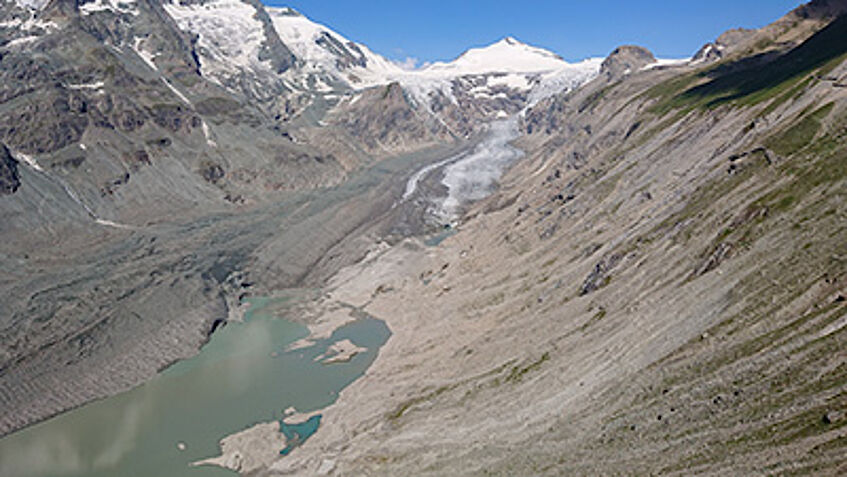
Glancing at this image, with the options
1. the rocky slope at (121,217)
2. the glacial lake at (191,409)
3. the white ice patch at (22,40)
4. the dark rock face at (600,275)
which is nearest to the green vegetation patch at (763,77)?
the dark rock face at (600,275)

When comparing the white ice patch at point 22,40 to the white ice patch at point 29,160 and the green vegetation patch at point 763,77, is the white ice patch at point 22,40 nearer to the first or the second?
the white ice patch at point 29,160

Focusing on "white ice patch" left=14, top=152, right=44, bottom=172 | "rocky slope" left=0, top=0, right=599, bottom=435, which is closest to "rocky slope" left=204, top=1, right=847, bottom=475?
"rocky slope" left=0, top=0, right=599, bottom=435

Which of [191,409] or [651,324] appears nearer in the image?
[651,324]

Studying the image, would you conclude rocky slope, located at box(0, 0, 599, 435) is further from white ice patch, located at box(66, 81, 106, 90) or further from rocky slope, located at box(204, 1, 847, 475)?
rocky slope, located at box(204, 1, 847, 475)

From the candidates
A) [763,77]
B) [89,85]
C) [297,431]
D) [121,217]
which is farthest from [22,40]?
[763,77]

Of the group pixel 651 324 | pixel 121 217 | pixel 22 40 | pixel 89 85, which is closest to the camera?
pixel 651 324

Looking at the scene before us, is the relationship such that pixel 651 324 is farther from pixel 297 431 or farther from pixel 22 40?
pixel 22 40

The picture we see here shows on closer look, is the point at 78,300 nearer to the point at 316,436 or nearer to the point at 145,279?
the point at 145,279
